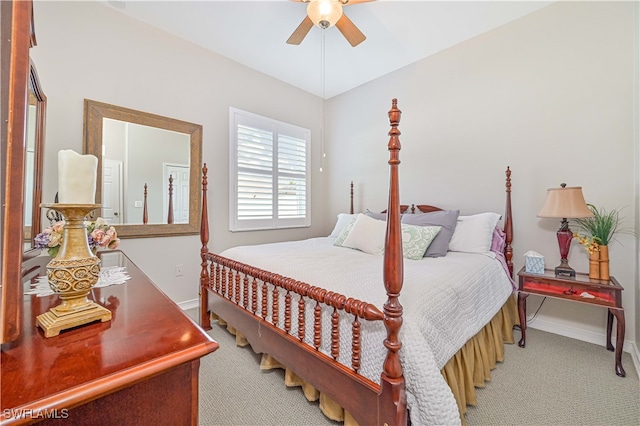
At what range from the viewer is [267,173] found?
365 centimetres

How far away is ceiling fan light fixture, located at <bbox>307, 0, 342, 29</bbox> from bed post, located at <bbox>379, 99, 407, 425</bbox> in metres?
1.32

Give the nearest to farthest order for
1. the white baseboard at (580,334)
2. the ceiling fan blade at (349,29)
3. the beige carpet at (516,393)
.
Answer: the beige carpet at (516,393)
the white baseboard at (580,334)
the ceiling fan blade at (349,29)

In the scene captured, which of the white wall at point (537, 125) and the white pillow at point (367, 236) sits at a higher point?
the white wall at point (537, 125)

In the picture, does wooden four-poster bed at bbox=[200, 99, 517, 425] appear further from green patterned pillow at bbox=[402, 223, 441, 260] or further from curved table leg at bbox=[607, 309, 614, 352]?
curved table leg at bbox=[607, 309, 614, 352]

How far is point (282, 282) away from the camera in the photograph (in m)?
1.56

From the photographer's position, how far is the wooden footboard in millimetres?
1084

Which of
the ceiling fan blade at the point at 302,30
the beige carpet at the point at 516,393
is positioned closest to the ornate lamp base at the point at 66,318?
the beige carpet at the point at 516,393

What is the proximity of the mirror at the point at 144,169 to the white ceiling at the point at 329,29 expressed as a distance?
958 millimetres

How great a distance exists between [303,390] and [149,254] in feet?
6.71

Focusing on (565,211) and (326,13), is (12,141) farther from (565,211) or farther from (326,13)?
(565,211)

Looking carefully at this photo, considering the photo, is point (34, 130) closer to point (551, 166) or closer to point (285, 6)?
point (285, 6)

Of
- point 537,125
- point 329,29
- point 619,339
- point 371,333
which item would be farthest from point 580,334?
point 329,29

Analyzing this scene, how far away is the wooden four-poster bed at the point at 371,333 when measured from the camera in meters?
1.08

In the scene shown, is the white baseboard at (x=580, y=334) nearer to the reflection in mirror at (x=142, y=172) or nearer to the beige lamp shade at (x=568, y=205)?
the beige lamp shade at (x=568, y=205)
